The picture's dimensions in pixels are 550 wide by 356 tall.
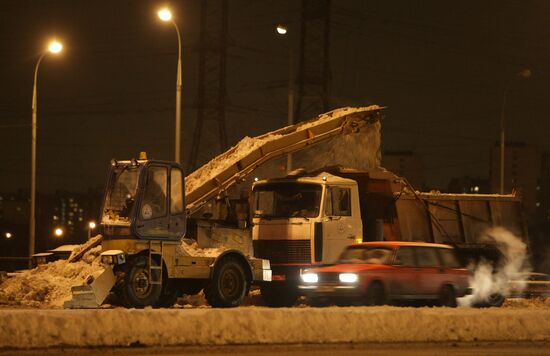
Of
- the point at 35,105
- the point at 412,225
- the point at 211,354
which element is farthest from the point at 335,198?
the point at 35,105

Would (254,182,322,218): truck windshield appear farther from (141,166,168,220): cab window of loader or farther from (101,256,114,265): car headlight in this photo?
(101,256,114,265): car headlight

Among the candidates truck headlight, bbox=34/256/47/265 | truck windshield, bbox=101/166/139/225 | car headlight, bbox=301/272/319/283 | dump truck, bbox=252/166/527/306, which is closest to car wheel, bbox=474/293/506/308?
dump truck, bbox=252/166/527/306

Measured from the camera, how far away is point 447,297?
22.1 metres

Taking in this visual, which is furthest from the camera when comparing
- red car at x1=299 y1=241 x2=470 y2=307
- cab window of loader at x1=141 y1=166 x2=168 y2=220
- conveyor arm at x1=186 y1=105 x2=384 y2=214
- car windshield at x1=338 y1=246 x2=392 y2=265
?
conveyor arm at x1=186 y1=105 x2=384 y2=214

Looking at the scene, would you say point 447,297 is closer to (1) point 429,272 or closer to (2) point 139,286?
(1) point 429,272

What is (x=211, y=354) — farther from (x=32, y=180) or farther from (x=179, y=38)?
(x=32, y=180)

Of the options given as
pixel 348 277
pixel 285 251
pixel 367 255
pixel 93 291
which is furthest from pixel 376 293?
pixel 93 291

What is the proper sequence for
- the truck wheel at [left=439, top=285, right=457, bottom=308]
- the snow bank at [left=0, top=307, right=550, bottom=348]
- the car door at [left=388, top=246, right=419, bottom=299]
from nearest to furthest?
the snow bank at [left=0, top=307, right=550, bottom=348]
the car door at [left=388, top=246, right=419, bottom=299]
the truck wheel at [left=439, top=285, right=457, bottom=308]

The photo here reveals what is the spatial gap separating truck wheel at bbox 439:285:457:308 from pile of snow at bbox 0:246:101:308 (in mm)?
8175

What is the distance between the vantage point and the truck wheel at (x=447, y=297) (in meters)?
22.0

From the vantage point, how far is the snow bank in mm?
13992

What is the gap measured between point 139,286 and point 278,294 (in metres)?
5.33

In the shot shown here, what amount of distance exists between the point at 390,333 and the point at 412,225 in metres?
9.62

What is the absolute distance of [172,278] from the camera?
19781mm
